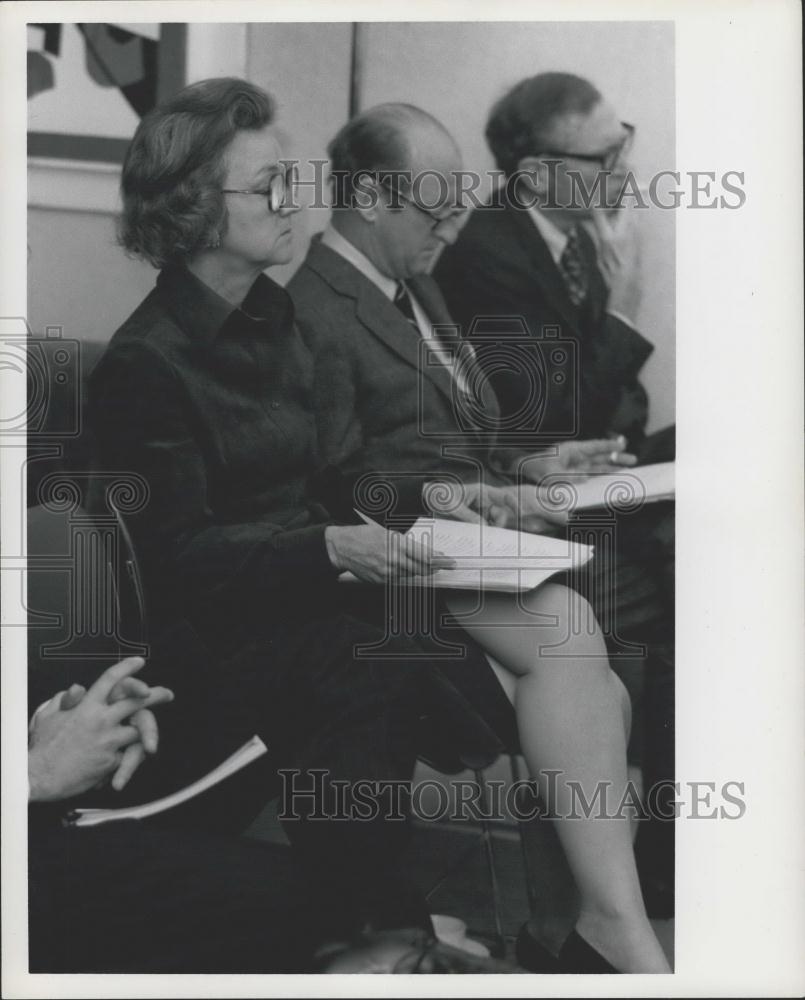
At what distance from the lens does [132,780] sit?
11.5 ft

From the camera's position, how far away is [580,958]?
3.53 metres

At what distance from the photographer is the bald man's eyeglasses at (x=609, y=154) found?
354cm

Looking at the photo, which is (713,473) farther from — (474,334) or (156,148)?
(156,148)

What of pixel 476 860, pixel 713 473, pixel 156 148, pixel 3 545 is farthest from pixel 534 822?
pixel 156 148

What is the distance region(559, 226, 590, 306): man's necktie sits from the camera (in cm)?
357

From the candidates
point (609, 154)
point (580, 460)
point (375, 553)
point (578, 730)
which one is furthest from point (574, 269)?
point (578, 730)

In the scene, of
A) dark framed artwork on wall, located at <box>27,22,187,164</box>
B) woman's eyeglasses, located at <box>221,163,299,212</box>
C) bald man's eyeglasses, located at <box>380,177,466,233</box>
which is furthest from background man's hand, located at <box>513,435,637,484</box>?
dark framed artwork on wall, located at <box>27,22,187,164</box>

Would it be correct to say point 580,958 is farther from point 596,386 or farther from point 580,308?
point 580,308

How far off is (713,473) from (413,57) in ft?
4.73

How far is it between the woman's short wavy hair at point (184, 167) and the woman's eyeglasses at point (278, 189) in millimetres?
89

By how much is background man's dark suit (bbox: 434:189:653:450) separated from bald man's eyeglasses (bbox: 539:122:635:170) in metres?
0.20

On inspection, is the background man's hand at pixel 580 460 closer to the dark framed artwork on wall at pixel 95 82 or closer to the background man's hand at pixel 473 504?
the background man's hand at pixel 473 504

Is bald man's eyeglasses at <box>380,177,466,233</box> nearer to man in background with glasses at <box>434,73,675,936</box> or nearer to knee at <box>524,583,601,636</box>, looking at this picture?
man in background with glasses at <box>434,73,675,936</box>

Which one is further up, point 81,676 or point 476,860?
point 81,676
